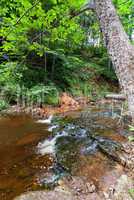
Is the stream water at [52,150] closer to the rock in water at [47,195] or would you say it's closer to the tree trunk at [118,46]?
the rock in water at [47,195]

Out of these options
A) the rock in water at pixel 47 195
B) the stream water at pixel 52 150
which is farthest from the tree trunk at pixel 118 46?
the stream water at pixel 52 150

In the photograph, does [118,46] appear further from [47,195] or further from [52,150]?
[52,150]

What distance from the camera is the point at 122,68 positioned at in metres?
2.64

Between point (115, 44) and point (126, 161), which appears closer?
point (115, 44)

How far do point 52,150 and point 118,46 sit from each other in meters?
3.72

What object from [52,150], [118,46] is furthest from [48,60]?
[118,46]

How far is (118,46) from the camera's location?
2.66 metres

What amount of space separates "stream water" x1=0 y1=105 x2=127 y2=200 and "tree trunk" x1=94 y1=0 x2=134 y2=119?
2.48m

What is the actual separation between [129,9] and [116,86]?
543 centimetres

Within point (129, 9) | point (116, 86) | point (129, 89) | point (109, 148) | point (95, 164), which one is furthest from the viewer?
point (116, 86)

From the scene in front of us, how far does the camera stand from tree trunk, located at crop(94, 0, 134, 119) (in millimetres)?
2598

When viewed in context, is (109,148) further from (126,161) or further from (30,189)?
(30,189)

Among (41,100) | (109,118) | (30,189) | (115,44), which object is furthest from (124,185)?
(41,100)

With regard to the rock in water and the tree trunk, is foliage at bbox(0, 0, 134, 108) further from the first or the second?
the tree trunk
